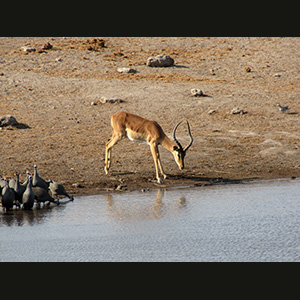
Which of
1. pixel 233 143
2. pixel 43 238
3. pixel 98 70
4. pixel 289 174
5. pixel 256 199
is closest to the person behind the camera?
pixel 43 238

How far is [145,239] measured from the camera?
990 cm

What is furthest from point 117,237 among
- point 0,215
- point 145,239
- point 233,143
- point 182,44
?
point 182,44

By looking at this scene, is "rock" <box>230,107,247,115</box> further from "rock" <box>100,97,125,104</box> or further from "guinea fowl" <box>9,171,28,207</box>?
"guinea fowl" <box>9,171,28,207</box>

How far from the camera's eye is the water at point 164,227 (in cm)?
903

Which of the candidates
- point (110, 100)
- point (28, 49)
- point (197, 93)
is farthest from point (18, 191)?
point (28, 49)

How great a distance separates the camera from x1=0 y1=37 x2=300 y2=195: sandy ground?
1525 cm

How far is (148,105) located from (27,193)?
31.2 feet

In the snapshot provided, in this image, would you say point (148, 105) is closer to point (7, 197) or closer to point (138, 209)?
point (138, 209)

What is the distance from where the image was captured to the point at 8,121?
1766 cm

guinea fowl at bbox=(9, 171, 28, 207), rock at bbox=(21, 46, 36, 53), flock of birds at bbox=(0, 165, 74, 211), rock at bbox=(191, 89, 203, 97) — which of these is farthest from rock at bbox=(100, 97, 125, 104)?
guinea fowl at bbox=(9, 171, 28, 207)

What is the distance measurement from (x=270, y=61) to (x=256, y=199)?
14867 mm

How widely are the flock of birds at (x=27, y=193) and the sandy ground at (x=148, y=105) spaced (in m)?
0.94

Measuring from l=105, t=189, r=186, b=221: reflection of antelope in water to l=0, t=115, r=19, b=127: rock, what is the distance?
6048mm

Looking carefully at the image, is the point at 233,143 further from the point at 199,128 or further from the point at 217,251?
the point at 217,251
